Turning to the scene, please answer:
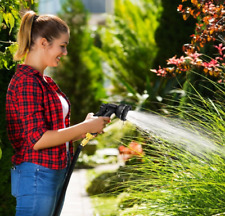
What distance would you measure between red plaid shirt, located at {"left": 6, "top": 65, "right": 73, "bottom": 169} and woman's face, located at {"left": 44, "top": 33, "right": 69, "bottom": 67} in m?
0.10

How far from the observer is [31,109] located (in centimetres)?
227

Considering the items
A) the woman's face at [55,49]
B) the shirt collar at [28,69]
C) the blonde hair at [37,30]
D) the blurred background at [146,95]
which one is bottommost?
the blurred background at [146,95]

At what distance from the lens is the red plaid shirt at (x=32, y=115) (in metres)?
2.28

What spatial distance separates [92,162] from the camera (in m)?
7.78

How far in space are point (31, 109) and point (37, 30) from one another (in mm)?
404

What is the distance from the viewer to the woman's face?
2389mm

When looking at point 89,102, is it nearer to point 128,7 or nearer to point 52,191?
point 128,7

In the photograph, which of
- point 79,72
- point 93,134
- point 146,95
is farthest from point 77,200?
point 79,72

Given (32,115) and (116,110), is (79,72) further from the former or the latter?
(32,115)

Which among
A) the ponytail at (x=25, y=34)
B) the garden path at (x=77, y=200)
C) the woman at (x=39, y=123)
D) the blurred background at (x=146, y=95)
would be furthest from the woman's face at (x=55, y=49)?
the garden path at (x=77, y=200)

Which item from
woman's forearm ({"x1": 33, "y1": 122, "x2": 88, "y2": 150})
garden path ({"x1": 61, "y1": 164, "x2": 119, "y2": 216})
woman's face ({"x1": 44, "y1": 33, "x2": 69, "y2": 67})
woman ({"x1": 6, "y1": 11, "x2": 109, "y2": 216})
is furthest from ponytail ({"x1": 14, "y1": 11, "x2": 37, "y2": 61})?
garden path ({"x1": 61, "y1": 164, "x2": 119, "y2": 216})

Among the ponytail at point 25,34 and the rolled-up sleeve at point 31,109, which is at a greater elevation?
the ponytail at point 25,34

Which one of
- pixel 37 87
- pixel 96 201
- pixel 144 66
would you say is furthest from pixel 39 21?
pixel 144 66

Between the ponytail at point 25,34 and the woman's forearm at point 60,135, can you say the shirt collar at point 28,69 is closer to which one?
the ponytail at point 25,34
